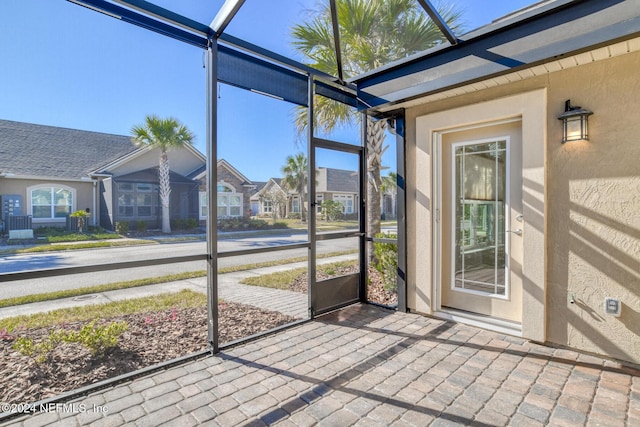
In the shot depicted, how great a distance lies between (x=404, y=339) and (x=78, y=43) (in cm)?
381

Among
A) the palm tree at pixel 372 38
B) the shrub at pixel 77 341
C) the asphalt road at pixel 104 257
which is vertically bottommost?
the shrub at pixel 77 341

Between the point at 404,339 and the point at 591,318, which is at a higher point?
the point at 591,318

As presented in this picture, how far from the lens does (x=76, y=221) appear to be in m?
2.36

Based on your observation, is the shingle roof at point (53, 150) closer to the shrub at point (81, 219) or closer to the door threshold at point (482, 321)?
the shrub at point (81, 219)

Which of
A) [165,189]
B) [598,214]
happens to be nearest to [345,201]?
[165,189]

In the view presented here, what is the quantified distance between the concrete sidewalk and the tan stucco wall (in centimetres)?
249

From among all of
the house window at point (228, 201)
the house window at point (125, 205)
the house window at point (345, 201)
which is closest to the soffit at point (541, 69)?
the house window at point (345, 201)

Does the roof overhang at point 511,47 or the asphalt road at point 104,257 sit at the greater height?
the roof overhang at point 511,47

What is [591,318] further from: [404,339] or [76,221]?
[76,221]

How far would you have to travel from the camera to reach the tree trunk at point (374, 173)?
213 inches

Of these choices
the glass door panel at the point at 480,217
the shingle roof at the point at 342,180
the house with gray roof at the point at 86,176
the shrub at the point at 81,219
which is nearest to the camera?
the house with gray roof at the point at 86,176

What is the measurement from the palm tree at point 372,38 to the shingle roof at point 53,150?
132 inches

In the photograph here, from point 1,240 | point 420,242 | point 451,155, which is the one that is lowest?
point 420,242

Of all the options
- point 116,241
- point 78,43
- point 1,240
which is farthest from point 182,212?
point 78,43
